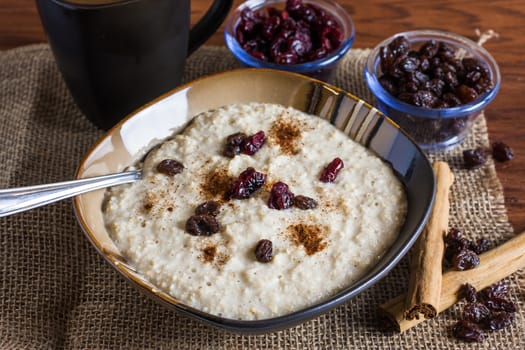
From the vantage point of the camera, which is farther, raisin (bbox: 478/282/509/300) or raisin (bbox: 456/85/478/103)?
raisin (bbox: 456/85/478/103)

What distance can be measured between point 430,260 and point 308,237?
51cm

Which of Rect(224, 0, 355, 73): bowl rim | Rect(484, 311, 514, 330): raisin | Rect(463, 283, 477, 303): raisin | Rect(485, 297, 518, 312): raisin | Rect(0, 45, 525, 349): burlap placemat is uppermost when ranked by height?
Rect(224, 0, 355, 73): bowl rim

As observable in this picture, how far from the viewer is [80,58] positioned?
2697 mm

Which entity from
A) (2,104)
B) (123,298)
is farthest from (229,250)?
(2,104)

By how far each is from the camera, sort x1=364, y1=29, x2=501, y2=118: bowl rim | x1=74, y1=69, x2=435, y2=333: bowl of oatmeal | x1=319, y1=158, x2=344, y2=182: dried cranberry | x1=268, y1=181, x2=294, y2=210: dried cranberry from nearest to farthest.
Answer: x1=74, y1=69, x2=435, y2=333: bowl of oatmeal
x1=268, y1=181, x2=294, y2=210: dried cranberry
x1=319, y1=158, x2=344, y2=182: dried cranberry
x1=364, y1=29, x2=501, y2=118: bowl rim

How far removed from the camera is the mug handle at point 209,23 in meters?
3.05

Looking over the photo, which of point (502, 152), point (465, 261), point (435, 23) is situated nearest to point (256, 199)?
point (465, 261)

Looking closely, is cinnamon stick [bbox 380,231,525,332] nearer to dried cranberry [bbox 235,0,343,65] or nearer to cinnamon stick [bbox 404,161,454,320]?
cinnamon stick [bbox 404,161,454,320]

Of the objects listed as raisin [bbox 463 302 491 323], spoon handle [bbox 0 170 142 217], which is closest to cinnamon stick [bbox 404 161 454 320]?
raisin [bbox 463 302 491 323]

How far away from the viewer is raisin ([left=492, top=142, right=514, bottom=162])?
2938 mm

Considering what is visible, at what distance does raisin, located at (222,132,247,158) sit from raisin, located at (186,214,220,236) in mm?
339

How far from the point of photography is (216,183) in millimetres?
2389

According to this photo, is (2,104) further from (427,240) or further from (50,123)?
(427,240)

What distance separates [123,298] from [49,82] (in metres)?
1.35
